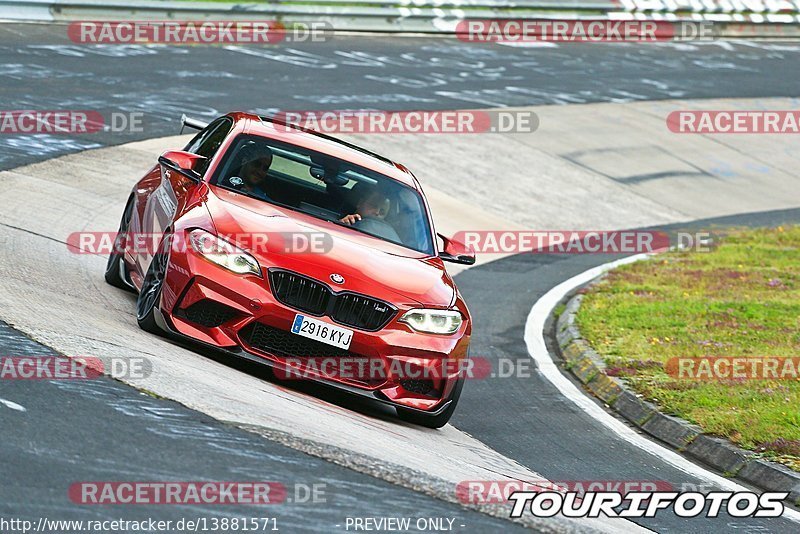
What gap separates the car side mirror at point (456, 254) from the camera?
30.5 ft

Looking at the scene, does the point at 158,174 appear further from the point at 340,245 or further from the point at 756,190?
the point at 756,190

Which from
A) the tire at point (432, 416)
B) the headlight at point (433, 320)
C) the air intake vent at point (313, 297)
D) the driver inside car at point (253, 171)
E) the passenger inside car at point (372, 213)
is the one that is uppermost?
the driver inside car at point (253, 171)

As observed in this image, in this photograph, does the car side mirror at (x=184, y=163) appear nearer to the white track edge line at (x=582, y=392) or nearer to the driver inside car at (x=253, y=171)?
the driver inside car at (x=253, y=171)

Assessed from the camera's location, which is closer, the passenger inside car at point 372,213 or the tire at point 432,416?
the tire at point 432,416

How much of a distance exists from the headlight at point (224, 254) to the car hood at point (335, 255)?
5 centimetres

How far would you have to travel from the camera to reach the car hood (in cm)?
788

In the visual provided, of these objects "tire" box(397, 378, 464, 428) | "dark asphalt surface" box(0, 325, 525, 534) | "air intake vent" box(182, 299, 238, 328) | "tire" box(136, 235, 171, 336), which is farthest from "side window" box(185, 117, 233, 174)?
"dark asphalt surface" box(0, 325, 525, 534)

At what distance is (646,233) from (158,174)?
10.8m

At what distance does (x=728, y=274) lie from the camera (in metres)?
15.8

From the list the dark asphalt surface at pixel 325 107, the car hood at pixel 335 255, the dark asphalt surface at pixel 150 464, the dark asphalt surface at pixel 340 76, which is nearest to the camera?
the dark asphalt surface at pixel 150 464

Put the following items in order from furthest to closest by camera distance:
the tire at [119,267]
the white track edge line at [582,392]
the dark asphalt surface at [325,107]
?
the tire at [119,267] < the white track edge line at [582,392] < the dark asphalt surface at [325,107]

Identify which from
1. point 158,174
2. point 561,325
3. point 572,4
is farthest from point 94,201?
point 572,4

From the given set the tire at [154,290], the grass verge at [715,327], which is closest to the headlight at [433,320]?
the tire at [154,290]

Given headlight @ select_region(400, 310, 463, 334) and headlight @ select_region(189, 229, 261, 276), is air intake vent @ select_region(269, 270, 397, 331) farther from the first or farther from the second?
headlight @ select_region(400, 310, 463, 334)
